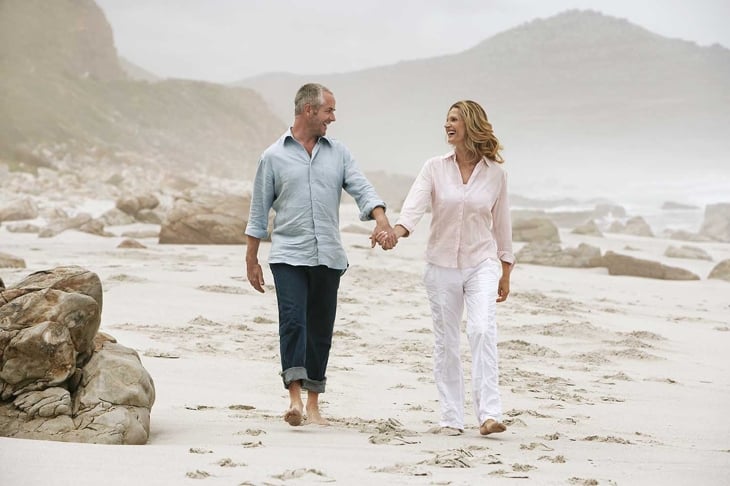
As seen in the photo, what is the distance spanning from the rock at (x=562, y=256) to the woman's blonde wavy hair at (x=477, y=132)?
11241 mm

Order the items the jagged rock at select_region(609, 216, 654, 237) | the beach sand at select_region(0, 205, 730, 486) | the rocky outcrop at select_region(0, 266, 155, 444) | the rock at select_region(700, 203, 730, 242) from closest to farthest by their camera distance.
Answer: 1. the beach sand at select_region(0, 205, 730, 486)
2. the rocky outcrop at select_region(0, 266, 155, 444)
3. the jagged rock at select_region(609, 216, 654, 237)
4. the rock at select_region(700, 203, 730, 242)

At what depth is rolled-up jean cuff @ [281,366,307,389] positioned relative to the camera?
5.40m

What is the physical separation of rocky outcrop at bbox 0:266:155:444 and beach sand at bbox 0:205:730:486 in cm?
26

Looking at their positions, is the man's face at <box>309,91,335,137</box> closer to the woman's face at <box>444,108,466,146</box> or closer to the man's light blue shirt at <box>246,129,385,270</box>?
the man's light blue shirt at <box>246,129,385,270</box>

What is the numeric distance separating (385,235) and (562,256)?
11820 millimetres

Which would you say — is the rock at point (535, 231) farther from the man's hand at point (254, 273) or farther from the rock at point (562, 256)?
the man's hand at point (254, 273)

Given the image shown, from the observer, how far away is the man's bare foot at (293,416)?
16.8 feet

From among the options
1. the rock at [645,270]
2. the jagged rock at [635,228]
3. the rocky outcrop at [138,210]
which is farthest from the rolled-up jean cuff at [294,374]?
the jagged rock at [635,228]

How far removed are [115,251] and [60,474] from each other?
37.7ft

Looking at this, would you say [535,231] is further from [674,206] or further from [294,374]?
[674,206]

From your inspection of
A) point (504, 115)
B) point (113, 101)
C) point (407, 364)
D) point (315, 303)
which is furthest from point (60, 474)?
point (504, 115)

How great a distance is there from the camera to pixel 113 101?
5597cm

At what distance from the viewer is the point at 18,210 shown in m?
20.3

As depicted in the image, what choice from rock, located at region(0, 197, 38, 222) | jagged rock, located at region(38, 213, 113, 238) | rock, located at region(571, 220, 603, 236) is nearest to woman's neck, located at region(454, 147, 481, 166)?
jagged rock, located at region(38, 213, 113, 238)
